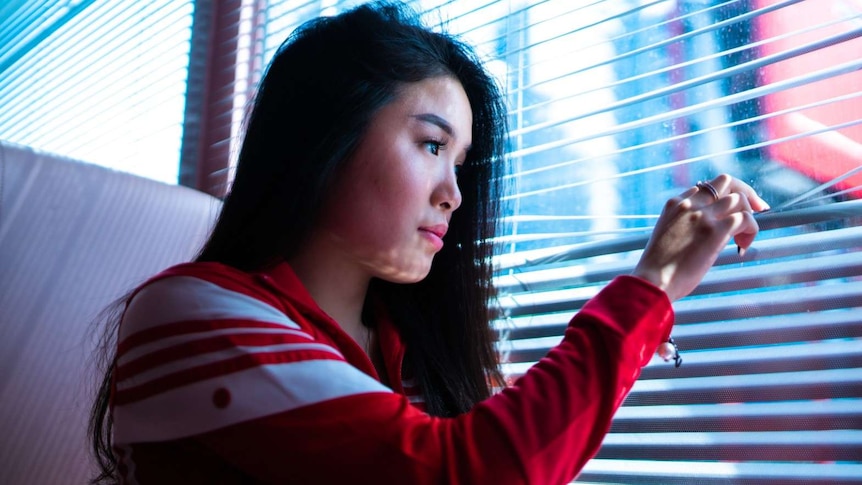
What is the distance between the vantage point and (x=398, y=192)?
920 millimetres

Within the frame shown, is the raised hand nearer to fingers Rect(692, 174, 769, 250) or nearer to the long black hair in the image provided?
fingers Rect(692, 174, 769, 250)

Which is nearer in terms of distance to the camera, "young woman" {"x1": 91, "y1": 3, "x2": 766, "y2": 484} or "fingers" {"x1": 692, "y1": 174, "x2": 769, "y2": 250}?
"young woman" {"x1": 91, "y1": 3, "x2": 766, "y2": 484}

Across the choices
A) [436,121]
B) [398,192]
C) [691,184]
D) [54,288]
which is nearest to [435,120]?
[436,121]

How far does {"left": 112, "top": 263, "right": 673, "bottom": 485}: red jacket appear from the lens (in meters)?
0.69

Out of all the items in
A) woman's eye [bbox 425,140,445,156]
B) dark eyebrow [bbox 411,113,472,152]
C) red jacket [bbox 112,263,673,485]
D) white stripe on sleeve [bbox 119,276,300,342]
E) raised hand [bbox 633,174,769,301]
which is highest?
dark eyebrow [bbox 411,113,472,152]

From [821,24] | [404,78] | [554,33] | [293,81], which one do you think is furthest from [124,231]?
[821,24]

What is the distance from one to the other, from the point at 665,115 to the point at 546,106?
0.22 meters

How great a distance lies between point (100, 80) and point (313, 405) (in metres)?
1.80

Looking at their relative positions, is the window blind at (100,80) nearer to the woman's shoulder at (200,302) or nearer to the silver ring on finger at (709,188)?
the woman's shoulder at (200,302)

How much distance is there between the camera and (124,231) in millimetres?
1395

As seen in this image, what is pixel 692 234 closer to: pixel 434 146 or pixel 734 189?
pixel 734 189

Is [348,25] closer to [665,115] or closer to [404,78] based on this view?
[404,78]

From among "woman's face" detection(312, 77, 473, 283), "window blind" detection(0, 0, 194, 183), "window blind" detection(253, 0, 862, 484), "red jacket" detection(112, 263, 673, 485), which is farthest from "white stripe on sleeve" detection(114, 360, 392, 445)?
"window blind" detection(0, 0, 194, 183)

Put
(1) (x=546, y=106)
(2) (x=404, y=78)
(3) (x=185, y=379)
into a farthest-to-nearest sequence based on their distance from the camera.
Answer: (1) (x=546, y=106)
(2) (x=404, y=78)
(3) (x=185, y=379)
